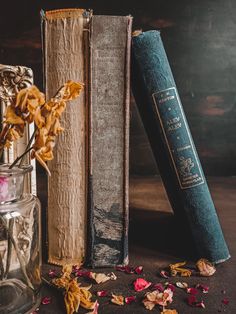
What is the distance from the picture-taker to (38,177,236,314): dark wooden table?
69 cm

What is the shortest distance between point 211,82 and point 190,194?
1173mm

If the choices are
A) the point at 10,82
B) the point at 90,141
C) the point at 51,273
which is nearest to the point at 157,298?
the point at 51,273

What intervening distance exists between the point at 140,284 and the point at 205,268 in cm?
16

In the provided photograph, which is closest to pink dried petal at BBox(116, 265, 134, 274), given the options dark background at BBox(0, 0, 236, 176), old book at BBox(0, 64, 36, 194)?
old book at BBox(0, 64, 36, 194)

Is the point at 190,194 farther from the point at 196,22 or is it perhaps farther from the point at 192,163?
the point at 196,22

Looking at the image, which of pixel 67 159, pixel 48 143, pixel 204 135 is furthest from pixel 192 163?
pixel 204 135

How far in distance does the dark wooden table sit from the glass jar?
46 mm

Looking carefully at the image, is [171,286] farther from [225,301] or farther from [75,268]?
[75,268]

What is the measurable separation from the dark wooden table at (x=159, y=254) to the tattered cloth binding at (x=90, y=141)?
0.07 metres

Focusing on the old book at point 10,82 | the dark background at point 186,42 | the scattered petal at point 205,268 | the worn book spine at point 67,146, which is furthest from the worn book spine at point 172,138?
the dark background at point 186,42

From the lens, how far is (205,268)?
2.72 ft

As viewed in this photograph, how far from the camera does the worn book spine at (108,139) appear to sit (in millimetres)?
792

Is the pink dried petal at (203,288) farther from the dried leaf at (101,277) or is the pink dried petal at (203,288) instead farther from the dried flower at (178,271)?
the dried leaf at (101,277)

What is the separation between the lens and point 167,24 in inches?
72.7
